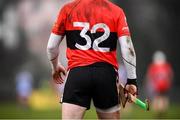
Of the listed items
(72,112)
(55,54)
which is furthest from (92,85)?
(55,54)

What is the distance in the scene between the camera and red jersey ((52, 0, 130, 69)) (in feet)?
29.7

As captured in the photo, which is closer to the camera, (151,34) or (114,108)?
(114,108)

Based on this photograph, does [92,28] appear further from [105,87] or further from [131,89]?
[131,89]

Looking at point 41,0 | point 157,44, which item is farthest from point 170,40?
point 41,0

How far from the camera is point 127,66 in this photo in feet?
30.1

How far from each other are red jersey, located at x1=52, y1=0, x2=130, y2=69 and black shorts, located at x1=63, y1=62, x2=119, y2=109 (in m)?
0.08

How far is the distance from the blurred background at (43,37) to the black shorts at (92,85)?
24.9 meters

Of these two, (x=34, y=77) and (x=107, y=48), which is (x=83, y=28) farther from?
(x=34, y=77)

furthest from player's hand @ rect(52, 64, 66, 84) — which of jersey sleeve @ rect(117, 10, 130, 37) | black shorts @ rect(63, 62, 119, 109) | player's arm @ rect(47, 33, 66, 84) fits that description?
jersey sleeve @ rect(117, 10, 130, 37)

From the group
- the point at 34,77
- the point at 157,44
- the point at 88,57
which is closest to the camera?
the point at 88,57

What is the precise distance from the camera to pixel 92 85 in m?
8.99

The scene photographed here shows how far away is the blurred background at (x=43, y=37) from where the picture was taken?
35312mm

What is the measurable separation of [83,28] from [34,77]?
2635cm

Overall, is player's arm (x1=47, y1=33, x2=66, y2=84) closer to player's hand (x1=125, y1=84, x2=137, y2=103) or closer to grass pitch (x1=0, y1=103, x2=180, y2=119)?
player's hand (x1=125, y1=84, x2=137, y2=103)
